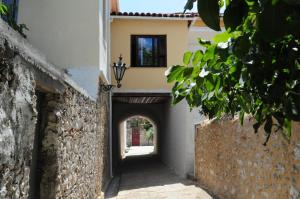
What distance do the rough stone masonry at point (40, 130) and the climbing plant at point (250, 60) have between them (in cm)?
98

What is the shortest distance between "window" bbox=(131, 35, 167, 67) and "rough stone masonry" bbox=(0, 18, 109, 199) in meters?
7.21

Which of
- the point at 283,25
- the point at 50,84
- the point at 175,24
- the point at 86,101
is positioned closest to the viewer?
the point at 283,25

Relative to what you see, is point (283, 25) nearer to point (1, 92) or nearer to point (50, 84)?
point (1, 92)

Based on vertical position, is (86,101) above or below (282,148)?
above

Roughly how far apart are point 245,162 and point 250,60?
530cm

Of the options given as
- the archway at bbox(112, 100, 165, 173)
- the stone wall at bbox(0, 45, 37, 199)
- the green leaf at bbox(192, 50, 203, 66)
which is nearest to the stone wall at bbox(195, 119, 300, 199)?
the green leaf at bbox(192, 50, 203, 66)

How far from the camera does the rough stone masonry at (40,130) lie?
2.43 meters

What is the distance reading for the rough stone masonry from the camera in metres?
2.43

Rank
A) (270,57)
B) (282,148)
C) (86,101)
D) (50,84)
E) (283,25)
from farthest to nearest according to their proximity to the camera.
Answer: (86,101) → (282,148) → (50,84) → (270,57) → (283,25)

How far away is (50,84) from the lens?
152 inches

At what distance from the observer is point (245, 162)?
7.03 meters

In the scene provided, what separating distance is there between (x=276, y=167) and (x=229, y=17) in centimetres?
426

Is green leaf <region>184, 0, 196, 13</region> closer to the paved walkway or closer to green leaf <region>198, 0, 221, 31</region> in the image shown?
green leaf <region>198, 0, 221, 31</region>

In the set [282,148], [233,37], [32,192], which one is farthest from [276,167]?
[233,37]
